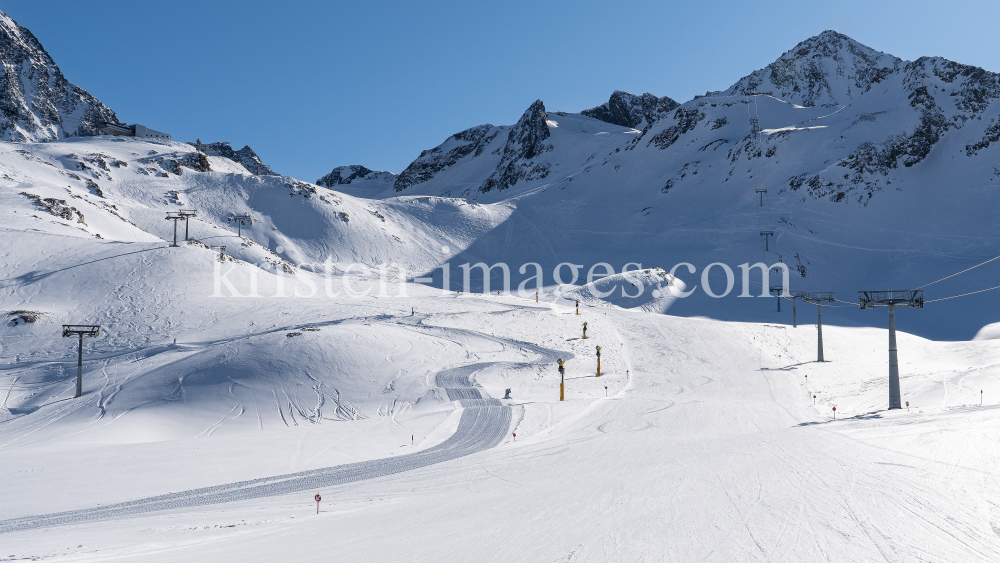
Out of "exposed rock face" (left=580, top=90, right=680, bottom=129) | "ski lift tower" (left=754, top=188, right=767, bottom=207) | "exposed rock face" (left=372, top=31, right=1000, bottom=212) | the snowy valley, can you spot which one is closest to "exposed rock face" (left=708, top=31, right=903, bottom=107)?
"exposed rock face" (left=372, top=31, right=1000, bottom=212)

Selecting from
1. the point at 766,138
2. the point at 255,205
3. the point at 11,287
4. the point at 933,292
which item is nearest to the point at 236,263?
the point at 11,287

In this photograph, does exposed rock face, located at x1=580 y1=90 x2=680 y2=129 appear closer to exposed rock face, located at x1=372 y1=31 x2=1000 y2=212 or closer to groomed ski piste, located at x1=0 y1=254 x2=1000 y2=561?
exposed rock face, located at x1=372 y1=31 x2=1000 y2=212

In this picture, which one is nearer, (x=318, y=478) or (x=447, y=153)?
(x=318, y=478)

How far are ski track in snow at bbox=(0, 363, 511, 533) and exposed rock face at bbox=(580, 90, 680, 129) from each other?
18255 cm

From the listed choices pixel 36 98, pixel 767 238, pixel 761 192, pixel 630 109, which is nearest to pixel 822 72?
pixel 630 109

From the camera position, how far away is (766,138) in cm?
9619

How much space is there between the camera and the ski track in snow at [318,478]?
12178 millimetres

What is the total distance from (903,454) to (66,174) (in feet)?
309

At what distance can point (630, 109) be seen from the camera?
194 metres

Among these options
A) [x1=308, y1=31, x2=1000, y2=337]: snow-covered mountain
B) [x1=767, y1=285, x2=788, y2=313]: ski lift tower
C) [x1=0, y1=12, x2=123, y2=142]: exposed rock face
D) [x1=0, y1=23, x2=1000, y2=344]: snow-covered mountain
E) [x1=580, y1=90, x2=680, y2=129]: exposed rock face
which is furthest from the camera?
[x1=580, y1=90, x2=680, y2=129]: exposed rock face

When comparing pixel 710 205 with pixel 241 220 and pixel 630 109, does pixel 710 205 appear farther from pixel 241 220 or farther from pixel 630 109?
pixel 630 109

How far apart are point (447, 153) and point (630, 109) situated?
223ft

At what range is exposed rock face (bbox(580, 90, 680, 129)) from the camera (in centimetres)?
19062

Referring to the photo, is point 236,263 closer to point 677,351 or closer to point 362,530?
point 677,351
